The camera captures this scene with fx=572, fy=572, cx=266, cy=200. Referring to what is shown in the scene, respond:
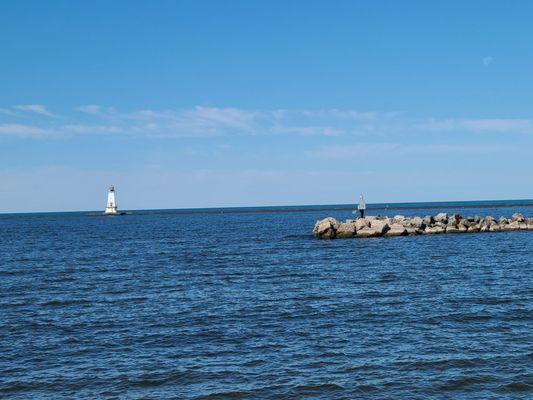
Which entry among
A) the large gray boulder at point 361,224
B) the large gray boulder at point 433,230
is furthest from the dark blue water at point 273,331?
the large gray boulder at point 433,230

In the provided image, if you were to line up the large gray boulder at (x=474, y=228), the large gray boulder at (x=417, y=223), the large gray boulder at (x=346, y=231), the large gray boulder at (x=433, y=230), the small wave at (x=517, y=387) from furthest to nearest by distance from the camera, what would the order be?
the large gray boulder at (x=474, y=228)
the large gray boulder at (x=417, y=223)
the large gray boulder at (x=433, y=230)
the large gray boulder at (x=346, y=231)
the small wave at (x=517, y=387)

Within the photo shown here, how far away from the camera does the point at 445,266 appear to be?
1532 inches

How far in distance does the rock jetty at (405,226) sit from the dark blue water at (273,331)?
25.4 m

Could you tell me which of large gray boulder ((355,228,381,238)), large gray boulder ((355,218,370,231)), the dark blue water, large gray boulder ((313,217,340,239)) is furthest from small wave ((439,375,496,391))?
large gray boulder ((355,218,370,231))

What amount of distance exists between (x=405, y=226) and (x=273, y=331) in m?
53.1

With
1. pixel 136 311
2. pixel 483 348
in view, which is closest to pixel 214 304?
pixel 136 311

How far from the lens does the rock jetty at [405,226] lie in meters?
67.8

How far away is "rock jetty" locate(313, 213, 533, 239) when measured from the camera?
222 ft

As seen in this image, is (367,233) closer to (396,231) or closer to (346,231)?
(346,231)

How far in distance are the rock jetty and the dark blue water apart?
1000 inches

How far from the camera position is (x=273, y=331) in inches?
835

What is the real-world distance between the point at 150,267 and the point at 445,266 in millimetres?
21476

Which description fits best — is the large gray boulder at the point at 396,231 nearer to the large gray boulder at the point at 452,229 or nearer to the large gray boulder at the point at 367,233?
the large gray boulder at the point at 367,233

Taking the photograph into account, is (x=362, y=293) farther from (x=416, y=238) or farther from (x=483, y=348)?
(x=416, y=238)
